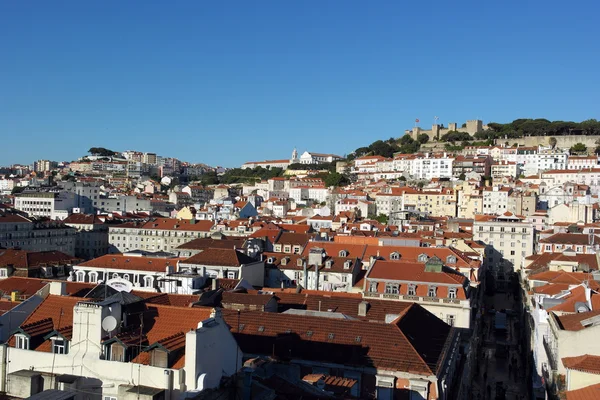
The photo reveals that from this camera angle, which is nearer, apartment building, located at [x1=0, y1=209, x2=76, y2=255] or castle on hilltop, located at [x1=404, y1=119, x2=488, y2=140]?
apartment building, located at [x1=0, y1=209, x2=76, y2=255]

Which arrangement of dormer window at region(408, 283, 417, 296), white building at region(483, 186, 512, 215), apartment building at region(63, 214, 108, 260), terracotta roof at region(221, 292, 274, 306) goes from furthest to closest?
white building at region(483, 186, 512, 215) < apartment building at region(63, 214, 108, 260) < dormer window at region(408, 283, 417, 296) < terracotta roof at region(221, 292, 274, 306)

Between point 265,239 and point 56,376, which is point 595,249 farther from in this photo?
point 56,376

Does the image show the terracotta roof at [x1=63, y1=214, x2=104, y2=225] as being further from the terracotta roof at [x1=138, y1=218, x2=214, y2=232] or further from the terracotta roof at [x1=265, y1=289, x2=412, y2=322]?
the terracotta roof at [x1=265, y1=289, x2=412, y2=322]

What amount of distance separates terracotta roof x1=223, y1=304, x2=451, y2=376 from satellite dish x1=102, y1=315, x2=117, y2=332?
29.5ft

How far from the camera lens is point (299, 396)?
48.4 ft

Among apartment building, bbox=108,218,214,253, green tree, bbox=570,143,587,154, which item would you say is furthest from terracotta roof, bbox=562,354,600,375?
green tree, bbox=570,143,587,154

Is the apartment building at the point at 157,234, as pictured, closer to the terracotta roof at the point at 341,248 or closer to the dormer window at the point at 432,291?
the terracotta roof at the point at 341,248

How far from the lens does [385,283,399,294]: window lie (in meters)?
36.2

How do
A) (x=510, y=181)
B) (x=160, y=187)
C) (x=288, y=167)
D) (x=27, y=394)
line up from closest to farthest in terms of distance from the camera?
(x=27, y=394), (x=510, y=181), (x=160, y=187), (x=288, y=167)

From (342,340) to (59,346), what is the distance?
1105cm

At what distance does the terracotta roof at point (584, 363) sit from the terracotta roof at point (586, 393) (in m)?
1.01

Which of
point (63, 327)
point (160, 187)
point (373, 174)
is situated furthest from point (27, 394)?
point (160, 187)

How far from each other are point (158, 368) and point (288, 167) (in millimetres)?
172290

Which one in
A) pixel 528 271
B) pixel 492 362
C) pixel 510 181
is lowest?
pixel 492 362
